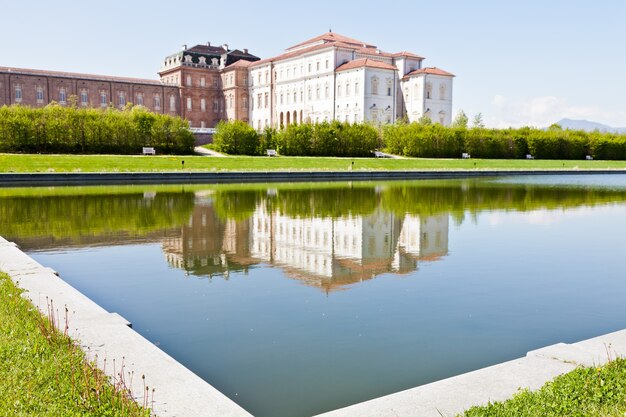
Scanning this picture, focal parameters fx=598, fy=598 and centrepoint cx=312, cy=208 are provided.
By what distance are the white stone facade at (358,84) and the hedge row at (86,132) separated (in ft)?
86.1

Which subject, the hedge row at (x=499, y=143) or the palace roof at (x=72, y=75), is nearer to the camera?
the hedge row at (x=499, y=143)

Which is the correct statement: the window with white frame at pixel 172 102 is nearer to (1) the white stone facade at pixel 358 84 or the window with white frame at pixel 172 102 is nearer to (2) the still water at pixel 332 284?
(1) the white stone facade at pixel 358 84

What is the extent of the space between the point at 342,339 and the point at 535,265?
217 inches

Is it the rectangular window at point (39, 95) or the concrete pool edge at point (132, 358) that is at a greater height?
the rectangular window at point (39, 95)

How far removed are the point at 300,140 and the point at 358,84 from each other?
28562 mm

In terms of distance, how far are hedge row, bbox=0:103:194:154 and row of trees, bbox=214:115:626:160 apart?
534cm

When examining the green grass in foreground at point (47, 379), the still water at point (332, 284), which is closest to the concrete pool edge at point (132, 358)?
the green grass in foreground at point (47, 379)

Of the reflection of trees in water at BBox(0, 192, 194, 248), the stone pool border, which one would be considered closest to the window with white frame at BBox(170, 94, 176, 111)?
the stone pool border

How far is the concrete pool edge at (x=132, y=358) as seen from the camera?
4.12 metres

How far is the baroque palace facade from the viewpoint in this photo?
79.6m

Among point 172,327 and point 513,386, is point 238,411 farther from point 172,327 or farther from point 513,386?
point 172,327

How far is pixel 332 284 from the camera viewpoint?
8.94 metres

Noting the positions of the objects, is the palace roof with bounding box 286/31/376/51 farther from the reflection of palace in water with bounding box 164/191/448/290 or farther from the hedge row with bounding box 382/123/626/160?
the reflection of palace in water with bounding box 164/191/448/290

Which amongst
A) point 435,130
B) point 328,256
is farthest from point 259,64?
point 328,256
